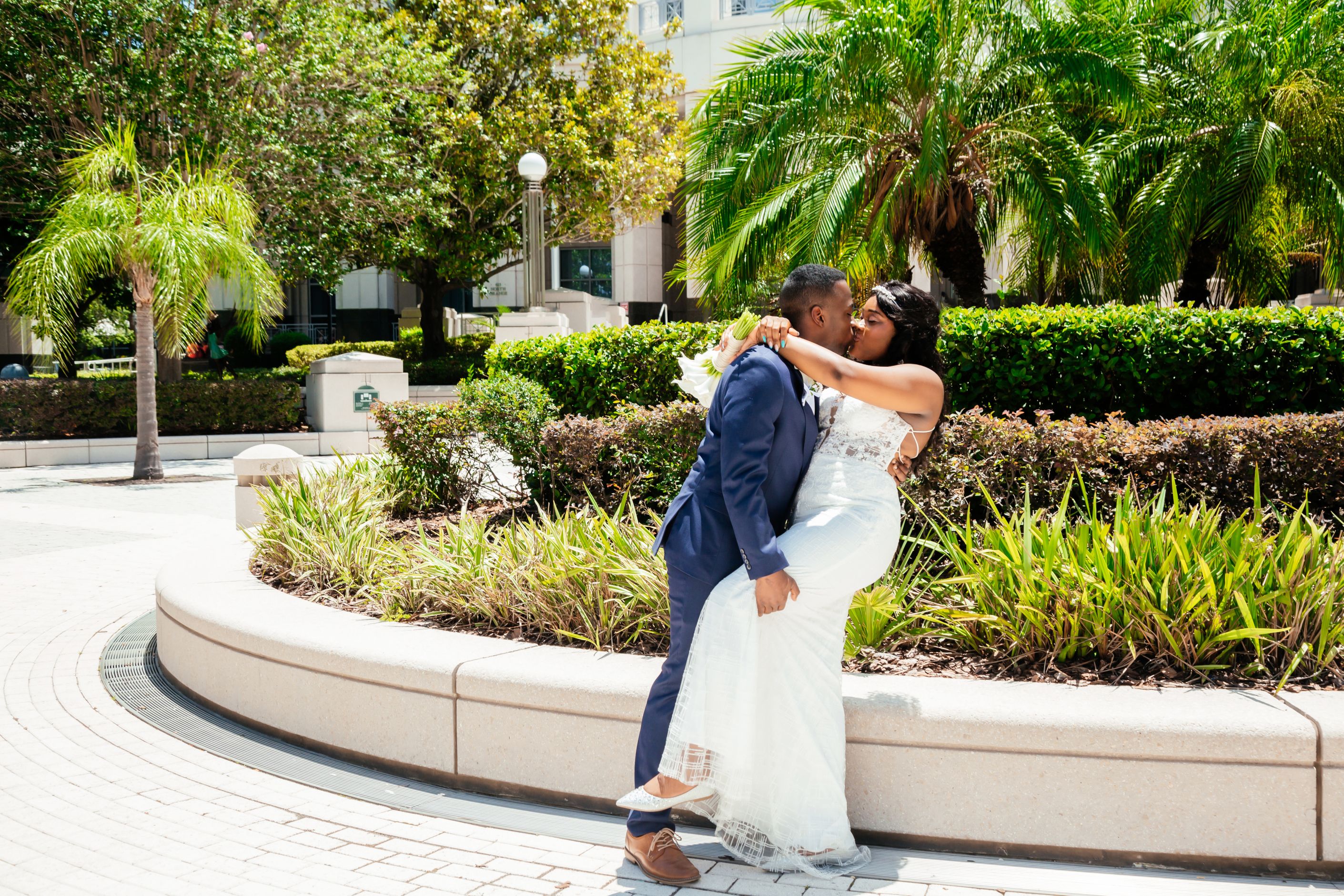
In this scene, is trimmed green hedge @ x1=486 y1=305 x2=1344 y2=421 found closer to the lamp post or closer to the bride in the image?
the bride

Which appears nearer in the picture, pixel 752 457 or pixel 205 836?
pixel 752 457

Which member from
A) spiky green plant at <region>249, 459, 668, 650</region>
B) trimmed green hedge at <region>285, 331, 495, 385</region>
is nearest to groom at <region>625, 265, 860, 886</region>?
spiky green plant at <region>249, 459, 668, 650</region>

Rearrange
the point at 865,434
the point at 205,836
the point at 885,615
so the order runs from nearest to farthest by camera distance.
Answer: the point at 865,434 < the point at 205,836 < the point at 885,615

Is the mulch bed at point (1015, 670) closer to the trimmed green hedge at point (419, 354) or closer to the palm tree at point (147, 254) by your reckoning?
the palm tree at point (147, 254)

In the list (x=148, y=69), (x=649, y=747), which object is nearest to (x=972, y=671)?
(x=649, y=747)

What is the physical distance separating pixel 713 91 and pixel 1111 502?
5.97 meters

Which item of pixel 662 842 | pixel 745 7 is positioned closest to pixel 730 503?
pixel 662 842

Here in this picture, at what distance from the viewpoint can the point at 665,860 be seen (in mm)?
3330

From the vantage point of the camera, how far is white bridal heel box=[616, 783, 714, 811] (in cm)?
332

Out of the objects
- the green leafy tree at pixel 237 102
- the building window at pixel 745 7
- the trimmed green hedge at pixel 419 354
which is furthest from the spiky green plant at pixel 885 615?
the building window at pixel 745 7

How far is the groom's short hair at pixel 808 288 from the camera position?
3.32m

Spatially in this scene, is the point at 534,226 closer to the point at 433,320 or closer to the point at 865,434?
the point at 433,320

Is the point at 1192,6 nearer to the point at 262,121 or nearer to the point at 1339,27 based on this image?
the point at 1339,27

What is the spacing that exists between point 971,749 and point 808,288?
162cm
